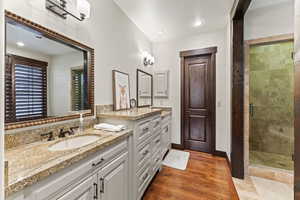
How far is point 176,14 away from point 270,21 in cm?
143

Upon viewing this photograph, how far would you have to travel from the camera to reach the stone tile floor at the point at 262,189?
1.68 m

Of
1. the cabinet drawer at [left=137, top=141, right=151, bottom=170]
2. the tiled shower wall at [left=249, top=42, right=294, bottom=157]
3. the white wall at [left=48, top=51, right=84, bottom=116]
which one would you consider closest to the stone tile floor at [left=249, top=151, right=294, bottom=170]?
the tiled shower wall at [left=249, top=42, right=294, bottom=157]

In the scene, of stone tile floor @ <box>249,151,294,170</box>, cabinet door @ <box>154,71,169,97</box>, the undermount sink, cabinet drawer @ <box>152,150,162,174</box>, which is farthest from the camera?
Answer: cabinet door @ <box>154,71,169,97</box>

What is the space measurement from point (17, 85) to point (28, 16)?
1.79ft

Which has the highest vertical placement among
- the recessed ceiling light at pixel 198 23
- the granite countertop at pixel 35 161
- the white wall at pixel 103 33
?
the recessed ceiling light at pixel 198 23

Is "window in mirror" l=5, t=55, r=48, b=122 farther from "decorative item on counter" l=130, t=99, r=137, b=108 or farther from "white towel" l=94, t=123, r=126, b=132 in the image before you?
"decorative item on counter" l=130, t=99, r=137, b=108

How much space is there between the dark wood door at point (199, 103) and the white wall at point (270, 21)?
2.98 ft

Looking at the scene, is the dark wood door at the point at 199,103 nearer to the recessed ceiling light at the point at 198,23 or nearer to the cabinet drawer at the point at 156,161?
the recessed ceiling light at the point at 198,23

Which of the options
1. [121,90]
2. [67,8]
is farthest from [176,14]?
[67,8]

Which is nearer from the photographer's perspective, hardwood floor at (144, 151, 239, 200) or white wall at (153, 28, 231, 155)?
hardwood floor at (144, 151, 239, 200)

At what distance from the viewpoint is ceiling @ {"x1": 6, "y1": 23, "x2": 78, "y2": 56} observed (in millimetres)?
986

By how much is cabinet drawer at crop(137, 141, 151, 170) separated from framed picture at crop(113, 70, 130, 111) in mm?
721

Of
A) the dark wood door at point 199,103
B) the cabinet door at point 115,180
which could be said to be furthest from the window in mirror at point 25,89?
the dark wood door at point 199,103

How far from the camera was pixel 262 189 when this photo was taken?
1.83m
